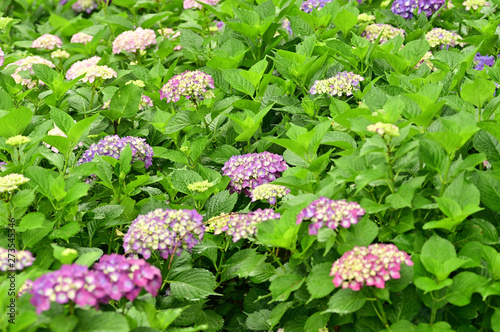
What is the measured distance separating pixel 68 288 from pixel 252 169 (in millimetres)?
1262

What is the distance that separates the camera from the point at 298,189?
90.0 inches

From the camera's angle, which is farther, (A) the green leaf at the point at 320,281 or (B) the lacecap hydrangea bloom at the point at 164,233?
(B) the lacecap hydrangea bloom at the point at 164,233

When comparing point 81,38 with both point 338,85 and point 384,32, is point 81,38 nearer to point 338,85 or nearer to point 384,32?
point 384,32

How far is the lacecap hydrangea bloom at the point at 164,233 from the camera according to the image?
204 centimetres

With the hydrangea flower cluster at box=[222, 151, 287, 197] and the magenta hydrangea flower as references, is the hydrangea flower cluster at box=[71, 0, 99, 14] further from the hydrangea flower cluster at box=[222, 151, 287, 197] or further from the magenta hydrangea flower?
the magenta hydrangea flower

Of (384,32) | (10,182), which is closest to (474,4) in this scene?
(384,32)

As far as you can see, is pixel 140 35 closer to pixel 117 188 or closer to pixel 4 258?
pixel 117 188

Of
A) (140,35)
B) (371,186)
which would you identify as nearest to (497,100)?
(371,186)

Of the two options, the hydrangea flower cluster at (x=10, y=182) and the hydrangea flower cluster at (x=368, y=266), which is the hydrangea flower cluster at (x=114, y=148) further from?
the hydrangea flower cluster at (x=368, y=266)

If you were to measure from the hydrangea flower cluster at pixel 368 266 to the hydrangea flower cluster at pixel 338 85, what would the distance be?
3.83ft

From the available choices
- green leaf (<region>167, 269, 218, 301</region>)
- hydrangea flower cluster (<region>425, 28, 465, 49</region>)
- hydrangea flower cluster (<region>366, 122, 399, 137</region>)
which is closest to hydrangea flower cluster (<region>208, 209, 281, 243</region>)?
green leaf (<region>167, 269, 218, 301</region>)

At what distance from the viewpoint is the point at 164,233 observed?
2059mm

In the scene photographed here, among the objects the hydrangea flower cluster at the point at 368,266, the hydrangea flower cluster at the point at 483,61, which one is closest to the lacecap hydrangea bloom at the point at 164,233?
the hydrangea flower cluster at the point at 368,266

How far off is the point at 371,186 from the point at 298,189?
12.0 inches
